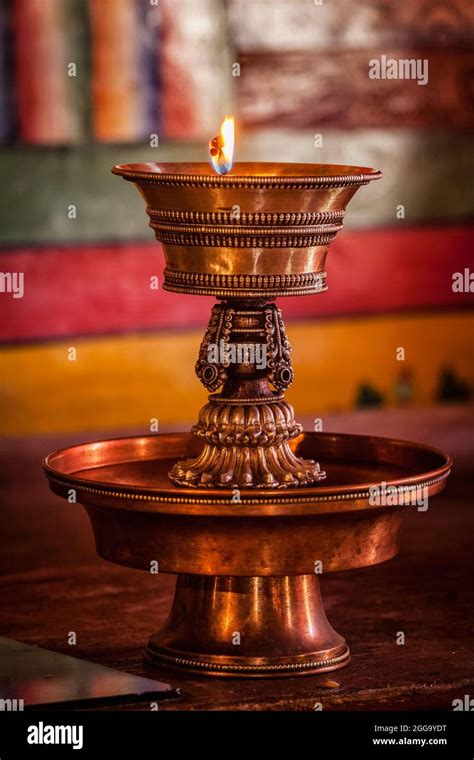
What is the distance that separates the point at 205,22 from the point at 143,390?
1.68m

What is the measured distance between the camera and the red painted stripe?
8008 mm

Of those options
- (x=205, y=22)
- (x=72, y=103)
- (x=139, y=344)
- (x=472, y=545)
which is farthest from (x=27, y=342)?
(x=472, y=545)

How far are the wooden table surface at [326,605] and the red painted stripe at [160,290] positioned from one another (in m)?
0.95

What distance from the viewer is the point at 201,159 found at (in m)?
8.28

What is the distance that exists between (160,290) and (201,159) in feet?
2.04

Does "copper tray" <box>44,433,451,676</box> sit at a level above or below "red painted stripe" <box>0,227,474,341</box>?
below

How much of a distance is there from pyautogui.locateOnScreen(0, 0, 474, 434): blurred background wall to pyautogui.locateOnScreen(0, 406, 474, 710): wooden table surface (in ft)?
3.29

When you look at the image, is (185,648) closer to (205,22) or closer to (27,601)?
(27,601)

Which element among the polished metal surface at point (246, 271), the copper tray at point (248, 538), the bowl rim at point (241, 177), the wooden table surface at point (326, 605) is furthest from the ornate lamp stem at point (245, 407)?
the wooden table surface at point (326, 605)

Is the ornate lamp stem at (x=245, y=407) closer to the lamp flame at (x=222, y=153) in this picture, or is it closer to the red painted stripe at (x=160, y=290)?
the lamp flame at (x=222, y=153)

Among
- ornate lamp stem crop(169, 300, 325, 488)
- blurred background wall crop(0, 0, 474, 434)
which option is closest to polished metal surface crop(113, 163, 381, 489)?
ornate lamp stem crop(169, 300, 325, 488)

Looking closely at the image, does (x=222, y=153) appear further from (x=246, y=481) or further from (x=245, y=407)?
(x=246, y=481)

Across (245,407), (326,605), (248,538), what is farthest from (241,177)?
(326,605)

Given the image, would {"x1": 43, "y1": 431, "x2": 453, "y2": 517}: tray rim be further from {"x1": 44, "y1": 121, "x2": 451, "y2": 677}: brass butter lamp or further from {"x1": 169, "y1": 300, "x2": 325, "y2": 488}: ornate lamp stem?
{"x1": 169, "y1": 300, "x2": 325, "y2": 488}: ornate lamp stem
